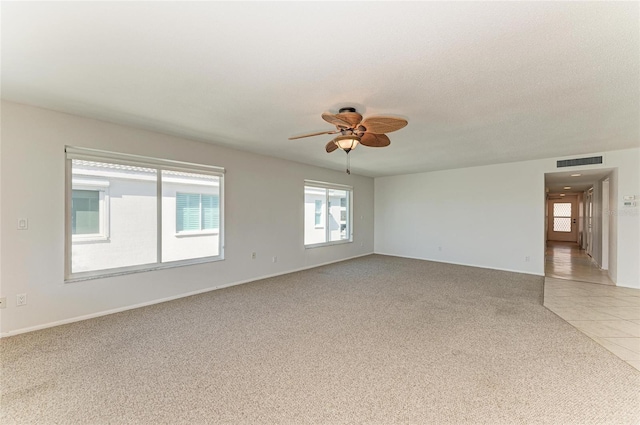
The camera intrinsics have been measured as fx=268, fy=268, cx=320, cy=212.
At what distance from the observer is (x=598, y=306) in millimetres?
3674

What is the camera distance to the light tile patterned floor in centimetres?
263

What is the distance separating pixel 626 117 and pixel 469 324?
118 inches

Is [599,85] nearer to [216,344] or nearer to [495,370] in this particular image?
[495,370]

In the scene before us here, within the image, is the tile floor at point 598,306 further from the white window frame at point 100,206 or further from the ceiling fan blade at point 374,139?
the white window frame at point 100,206

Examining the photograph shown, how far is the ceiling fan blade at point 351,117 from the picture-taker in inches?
96.3

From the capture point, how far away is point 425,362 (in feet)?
7.55

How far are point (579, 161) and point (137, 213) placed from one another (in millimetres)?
7551

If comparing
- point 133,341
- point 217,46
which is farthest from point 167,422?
point 217,46

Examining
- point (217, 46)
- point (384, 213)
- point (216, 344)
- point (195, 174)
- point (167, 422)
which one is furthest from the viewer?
point (384, 213)

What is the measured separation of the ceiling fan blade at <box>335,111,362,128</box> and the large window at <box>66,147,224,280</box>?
2.74m

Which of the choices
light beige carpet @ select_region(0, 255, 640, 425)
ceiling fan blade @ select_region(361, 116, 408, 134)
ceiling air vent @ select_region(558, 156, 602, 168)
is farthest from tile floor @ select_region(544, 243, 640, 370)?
ceiling fan blade @ select_region(361, 116, 408, 134)

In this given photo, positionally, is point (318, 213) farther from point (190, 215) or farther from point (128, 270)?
point (128, 270)

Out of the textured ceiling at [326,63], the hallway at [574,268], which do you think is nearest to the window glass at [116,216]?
the textured ceiling at [326,63]

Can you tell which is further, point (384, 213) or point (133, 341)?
point (384, 213)
